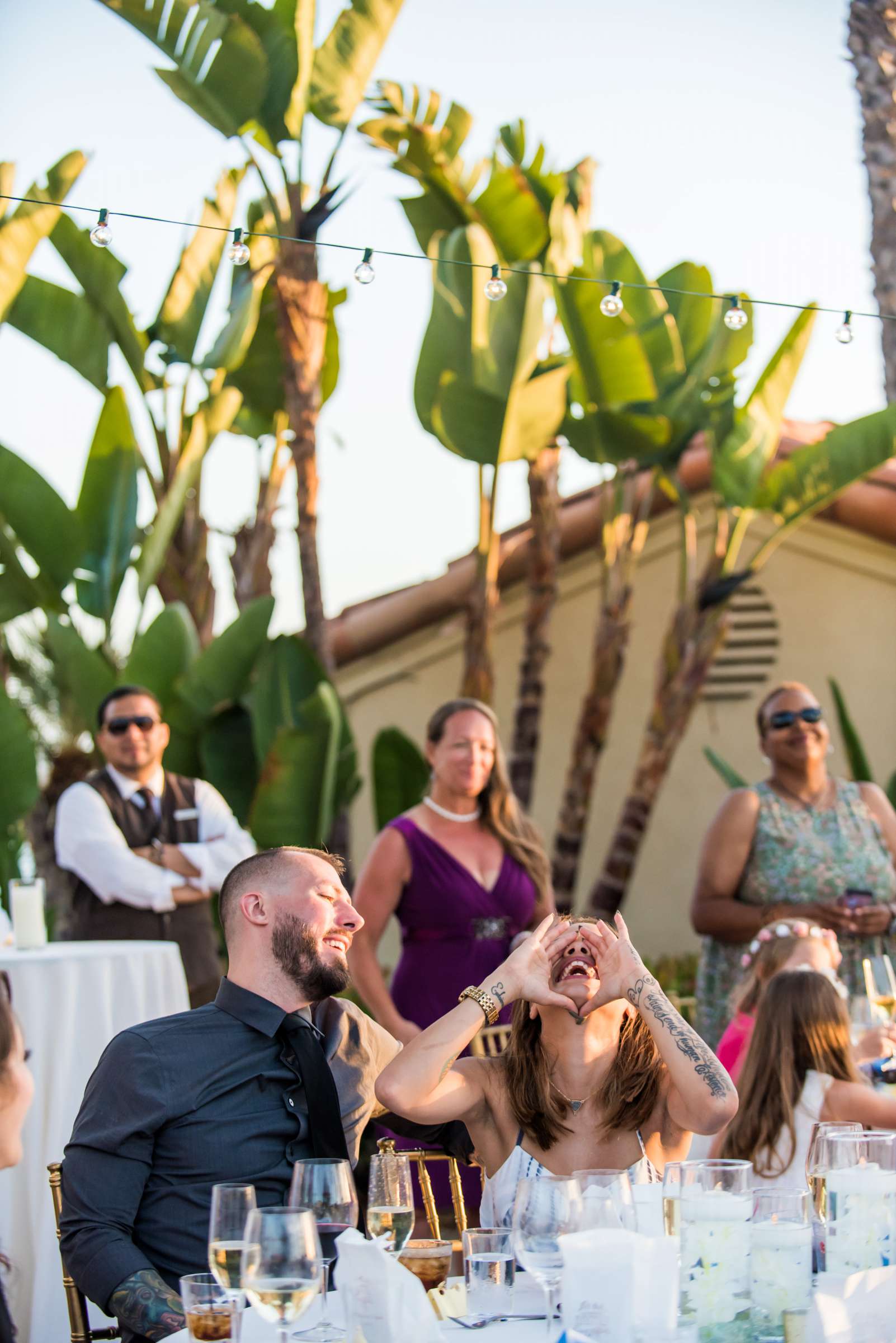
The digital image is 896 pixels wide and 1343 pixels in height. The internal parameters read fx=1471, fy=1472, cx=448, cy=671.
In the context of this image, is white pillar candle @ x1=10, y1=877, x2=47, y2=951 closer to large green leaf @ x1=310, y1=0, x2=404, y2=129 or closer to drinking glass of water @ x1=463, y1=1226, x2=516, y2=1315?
drinking glass of water @ x1=463, y1=1226, x2=516, y2=1315

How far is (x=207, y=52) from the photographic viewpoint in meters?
7.61

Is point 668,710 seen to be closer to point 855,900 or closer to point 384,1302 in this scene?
point 855,900

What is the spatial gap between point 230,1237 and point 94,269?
25.0 feet

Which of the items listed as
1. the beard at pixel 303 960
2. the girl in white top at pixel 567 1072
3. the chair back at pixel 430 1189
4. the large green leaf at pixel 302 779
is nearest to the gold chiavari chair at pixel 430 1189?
the chair back at pixel 430 1189

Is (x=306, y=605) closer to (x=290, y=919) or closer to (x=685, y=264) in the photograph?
(x=685, y=264)

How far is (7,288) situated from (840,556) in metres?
5.98

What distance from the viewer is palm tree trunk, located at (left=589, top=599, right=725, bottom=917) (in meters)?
8.95

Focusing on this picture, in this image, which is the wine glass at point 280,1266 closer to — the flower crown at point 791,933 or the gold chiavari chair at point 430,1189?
the gold chiavari chair at point 430,1189

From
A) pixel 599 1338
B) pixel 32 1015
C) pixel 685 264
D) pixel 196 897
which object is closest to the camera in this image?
pixel 599 1338

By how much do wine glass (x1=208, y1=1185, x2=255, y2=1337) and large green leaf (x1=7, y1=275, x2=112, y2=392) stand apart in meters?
7.51

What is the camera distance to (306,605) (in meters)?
8.56

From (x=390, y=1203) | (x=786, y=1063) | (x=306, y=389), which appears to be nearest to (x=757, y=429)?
(x=306, y=389)

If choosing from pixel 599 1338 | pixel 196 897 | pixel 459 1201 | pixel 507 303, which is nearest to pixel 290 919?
pixel 459 1201

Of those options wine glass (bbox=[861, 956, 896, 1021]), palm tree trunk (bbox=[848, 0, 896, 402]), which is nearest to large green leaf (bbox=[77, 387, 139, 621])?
palm tree trunk (bbox=[848, 0, 896, 402])
